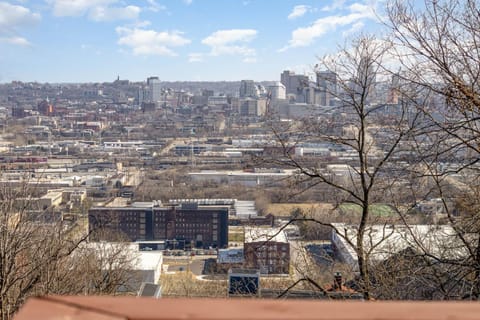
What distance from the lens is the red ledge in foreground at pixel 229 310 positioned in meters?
0.63

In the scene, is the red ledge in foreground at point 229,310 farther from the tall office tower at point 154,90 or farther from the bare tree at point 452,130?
the tall office tower at point 154,90

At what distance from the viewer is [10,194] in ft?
13.1

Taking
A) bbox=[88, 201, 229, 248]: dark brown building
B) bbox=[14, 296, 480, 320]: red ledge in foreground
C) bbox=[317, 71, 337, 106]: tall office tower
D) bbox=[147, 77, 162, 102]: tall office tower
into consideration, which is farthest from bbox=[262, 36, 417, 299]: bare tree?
bbox=[147, 77, 162, 102]: tall office tower

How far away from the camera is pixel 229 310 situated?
65 cm

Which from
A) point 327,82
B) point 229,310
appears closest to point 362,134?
point 327,82

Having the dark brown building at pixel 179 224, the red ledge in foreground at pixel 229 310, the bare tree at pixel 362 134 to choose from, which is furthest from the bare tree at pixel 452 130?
the dark brown building at pixel 179 224

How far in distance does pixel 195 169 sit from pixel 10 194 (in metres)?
18.6

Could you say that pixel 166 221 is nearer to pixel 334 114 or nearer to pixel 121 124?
pixel 334 114

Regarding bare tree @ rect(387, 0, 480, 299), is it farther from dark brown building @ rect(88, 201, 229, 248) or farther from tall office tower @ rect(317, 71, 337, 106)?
dark brown building @ rect(88, 201, 229, 248)

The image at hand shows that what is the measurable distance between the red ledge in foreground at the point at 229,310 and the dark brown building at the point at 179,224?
42.2 feet

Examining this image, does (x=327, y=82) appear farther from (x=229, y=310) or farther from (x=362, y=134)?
(x=229, y=310)

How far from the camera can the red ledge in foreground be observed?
2.07 ft

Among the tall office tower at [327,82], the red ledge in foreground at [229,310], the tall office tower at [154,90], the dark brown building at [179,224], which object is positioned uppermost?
the tall office tower at [154,90]

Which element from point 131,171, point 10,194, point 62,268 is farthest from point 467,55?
point 131,171
